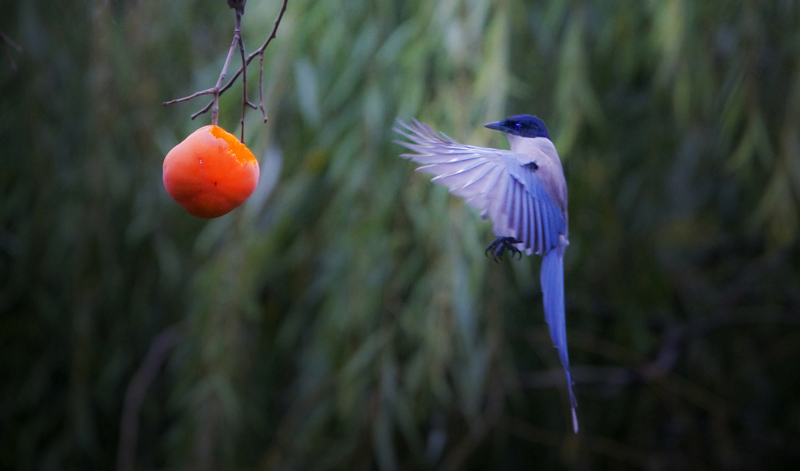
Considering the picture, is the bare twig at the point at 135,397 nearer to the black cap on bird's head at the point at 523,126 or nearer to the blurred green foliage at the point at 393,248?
the blurred green foliage at the point at 393,248

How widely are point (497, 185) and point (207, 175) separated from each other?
30 cm

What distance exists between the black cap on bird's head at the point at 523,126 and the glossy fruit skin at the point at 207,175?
1.20ft

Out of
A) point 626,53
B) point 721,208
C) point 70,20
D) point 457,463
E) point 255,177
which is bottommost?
point 457,463

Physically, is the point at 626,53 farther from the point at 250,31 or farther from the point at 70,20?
the point at 70,20

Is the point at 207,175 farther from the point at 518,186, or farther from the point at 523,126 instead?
the point at 523,126

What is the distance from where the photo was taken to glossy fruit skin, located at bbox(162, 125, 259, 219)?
0.77 meters

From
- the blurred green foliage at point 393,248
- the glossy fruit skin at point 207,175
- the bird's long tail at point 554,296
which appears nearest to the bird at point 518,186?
the bird's long tail at point 554,296

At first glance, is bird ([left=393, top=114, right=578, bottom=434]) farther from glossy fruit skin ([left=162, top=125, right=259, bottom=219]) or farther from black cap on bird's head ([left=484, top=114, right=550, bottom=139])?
glossy fruit skin ([left=162, top=125, right=259, bottom=219])

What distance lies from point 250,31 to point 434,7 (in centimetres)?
43

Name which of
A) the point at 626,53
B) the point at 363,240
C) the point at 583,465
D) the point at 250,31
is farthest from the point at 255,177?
the point at 583,465

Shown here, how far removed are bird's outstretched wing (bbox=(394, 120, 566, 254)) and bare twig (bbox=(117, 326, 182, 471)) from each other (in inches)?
53.6

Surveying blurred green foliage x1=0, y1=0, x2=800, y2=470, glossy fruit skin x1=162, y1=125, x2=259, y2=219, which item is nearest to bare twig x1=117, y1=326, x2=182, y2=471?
blurred green foliage x1=0, y1=0, x2=800, y2=470

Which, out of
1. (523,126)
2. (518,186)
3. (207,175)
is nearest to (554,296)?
(518,186)

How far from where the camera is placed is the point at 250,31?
5.58 ft
